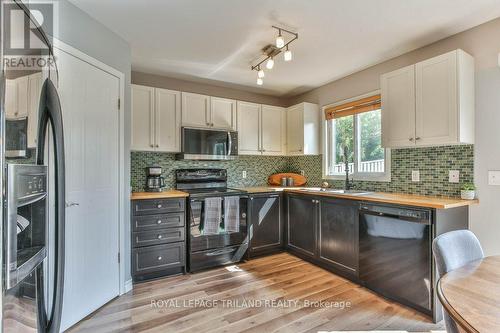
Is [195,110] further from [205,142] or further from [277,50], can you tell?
[277,50]

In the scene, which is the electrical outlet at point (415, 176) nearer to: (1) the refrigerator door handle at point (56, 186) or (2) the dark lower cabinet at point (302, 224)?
(2) the dark lower cabinet at point (302, 224)

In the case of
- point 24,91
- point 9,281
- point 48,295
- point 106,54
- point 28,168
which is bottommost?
point 48,295

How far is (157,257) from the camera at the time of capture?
2676 mm

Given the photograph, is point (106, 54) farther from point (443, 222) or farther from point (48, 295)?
point (443, 222)

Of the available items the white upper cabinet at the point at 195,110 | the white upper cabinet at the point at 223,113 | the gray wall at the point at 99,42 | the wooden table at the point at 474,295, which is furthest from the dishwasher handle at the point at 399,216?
the gray wall at the point at 99,42

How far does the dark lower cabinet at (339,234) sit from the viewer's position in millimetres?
2559

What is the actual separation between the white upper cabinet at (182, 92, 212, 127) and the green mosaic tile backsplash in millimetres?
554

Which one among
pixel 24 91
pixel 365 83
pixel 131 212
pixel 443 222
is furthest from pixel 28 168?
pixel 365 83

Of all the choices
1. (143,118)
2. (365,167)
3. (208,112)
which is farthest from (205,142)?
(365,167)

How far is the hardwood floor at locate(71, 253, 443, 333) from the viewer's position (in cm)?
188

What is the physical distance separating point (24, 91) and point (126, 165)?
1.81 metres

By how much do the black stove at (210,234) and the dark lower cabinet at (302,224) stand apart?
25.1 inches

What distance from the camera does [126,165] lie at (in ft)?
8.01

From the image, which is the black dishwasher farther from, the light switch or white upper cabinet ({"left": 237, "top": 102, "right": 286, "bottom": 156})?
white upper cabinet ({"left": 237, "top": 102, "right": 286, "bottom": 156})
